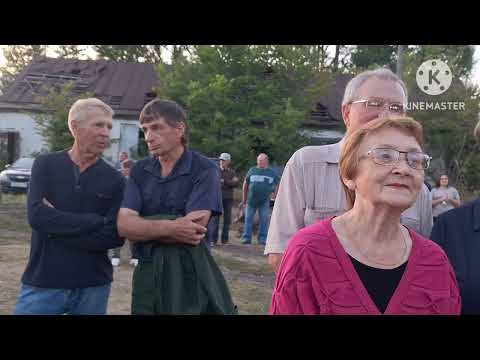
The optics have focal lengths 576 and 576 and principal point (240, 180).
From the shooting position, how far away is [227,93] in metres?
18.7

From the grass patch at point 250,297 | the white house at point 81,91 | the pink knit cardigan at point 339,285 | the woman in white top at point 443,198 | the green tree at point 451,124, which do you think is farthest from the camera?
the white house at point 81,91

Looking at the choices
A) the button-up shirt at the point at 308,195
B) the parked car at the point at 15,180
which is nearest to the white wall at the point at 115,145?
the parked car at the point at 15,180

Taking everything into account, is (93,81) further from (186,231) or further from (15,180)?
(186,231)

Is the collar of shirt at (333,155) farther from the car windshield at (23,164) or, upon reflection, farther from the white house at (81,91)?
the white house at (81,91)

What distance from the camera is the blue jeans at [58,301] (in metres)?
2.87

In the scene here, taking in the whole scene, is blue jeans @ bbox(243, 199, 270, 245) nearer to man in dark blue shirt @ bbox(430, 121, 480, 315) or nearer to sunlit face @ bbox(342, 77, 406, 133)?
sunlit face @ bbox(342, 77, 406, 133)

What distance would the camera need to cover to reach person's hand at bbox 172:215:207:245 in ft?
9.14

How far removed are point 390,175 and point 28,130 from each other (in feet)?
73.4

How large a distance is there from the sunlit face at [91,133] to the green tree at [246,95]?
14.5 m

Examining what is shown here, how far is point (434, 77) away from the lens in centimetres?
1969
